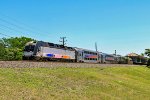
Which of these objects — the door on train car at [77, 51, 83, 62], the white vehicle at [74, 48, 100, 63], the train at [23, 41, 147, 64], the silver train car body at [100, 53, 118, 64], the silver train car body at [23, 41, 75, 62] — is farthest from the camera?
the silver train car body at [100, 53, 118, 64]

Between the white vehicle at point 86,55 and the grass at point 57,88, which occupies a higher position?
the white vehicle at point 86,55

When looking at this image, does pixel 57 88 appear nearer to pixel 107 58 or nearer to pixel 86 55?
pixel 86 55

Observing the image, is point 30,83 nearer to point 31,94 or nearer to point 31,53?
point 31,94

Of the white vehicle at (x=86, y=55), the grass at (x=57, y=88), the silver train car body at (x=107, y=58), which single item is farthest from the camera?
the silver train car body at (x=107, y=58)

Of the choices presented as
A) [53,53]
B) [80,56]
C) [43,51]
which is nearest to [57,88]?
[43,51]

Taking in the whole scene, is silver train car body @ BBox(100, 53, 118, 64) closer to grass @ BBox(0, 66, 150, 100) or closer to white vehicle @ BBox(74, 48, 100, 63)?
white vehicle @ BBox(74, 48, 100, 63)

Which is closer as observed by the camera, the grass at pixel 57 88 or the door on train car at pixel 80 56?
the grass at pixel 57 88

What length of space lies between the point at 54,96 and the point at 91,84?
21.7ft

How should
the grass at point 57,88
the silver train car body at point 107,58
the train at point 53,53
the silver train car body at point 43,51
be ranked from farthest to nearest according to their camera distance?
the silver train car body at point 107,58
the train at point 53,53
the silver train car body at point 43,51
the grass at point 57,88

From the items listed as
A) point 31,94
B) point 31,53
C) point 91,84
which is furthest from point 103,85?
point 31,53

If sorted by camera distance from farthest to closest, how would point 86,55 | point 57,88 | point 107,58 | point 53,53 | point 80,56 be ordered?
point 107,58 → point 86,55 → point 80,56 → point 53,53 → point 57,88

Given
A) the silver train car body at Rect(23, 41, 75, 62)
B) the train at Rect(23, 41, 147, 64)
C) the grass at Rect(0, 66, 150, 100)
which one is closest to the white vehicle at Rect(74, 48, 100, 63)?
the train at Rect(23, 41, 147, 64)

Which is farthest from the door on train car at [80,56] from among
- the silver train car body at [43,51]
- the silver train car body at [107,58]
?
the silver train car body at [107,58]

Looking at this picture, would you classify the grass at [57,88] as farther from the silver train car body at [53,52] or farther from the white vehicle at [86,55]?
the white vehicle at [86,55]
